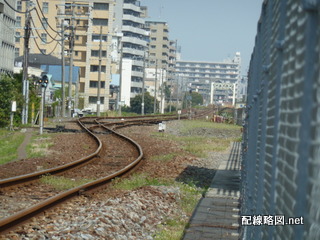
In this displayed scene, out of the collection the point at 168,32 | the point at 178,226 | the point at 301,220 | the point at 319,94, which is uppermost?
the point at 168,32

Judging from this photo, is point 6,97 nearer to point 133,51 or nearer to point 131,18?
point 133,51

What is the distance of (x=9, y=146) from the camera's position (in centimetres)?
2448

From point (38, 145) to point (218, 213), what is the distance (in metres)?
15.2

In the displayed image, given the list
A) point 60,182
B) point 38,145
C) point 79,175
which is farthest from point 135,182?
point 38,145

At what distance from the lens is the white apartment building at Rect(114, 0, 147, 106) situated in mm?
143000

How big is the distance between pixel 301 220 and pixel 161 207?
9.16 m

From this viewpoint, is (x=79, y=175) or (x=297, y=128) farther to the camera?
(x=79, y=175)

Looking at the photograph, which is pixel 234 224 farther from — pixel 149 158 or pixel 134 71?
pixel 134 71

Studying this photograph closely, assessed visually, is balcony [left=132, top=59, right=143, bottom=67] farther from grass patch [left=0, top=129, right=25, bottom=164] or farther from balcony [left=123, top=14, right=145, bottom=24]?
grass patch [left=0, top=129, right=25, bottom=164]

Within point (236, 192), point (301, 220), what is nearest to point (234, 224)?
point (236, 192)

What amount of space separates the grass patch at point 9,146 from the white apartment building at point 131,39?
111788 millimetres

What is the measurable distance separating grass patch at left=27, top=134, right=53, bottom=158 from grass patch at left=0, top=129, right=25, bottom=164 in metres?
0.50

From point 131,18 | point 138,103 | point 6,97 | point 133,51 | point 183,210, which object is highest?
point 131,18

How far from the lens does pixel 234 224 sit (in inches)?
368
